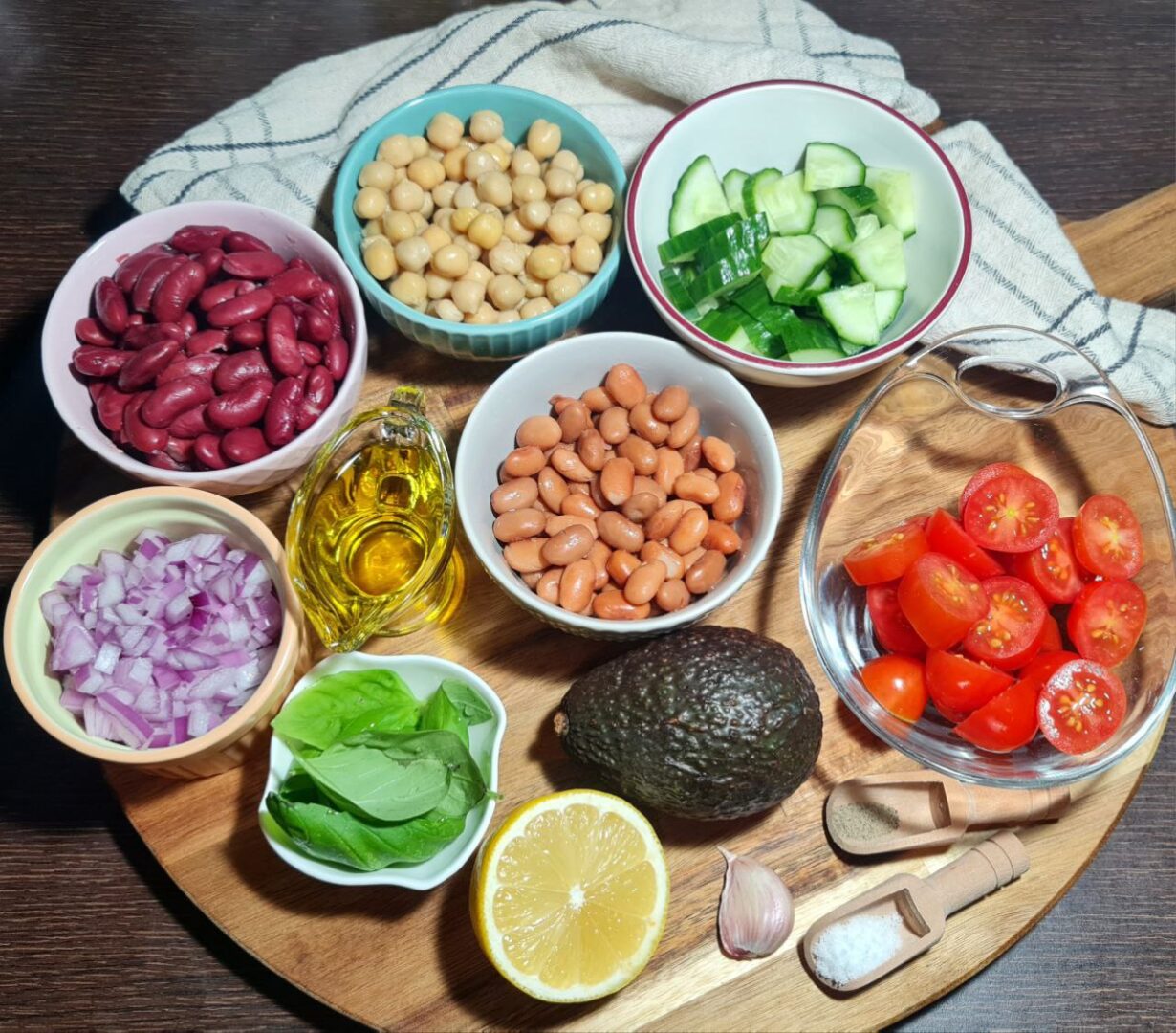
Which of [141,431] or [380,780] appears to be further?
[141,431]

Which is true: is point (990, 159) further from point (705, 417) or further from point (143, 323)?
point (143, 323)

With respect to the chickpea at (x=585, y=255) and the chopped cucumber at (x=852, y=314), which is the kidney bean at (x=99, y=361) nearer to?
the chickpea at (x=585, y=255)

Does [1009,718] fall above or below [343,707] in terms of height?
above

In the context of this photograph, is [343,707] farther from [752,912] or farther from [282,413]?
[752,912]

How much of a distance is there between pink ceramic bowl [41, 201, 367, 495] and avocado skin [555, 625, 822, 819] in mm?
494

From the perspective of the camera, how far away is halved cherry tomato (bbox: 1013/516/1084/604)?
4.79ft

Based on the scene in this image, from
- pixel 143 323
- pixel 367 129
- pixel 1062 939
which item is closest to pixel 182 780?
pixel 143 323

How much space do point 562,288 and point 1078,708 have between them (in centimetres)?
88

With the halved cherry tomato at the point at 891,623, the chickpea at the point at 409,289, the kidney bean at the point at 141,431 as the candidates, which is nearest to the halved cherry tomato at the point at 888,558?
the halved cherry tomato at the point at 891,623

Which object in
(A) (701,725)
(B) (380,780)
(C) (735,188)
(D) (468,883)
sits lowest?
(D) (468,883)

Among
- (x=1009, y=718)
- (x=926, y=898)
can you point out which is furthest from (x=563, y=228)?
(x=926, y=898)

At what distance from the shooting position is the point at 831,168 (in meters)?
1.64

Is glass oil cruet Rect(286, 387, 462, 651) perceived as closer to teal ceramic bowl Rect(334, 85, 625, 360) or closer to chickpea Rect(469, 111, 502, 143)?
teal ceramic bowl Rect(334, 85, 625, 360)

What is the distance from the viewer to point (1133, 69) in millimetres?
2373
